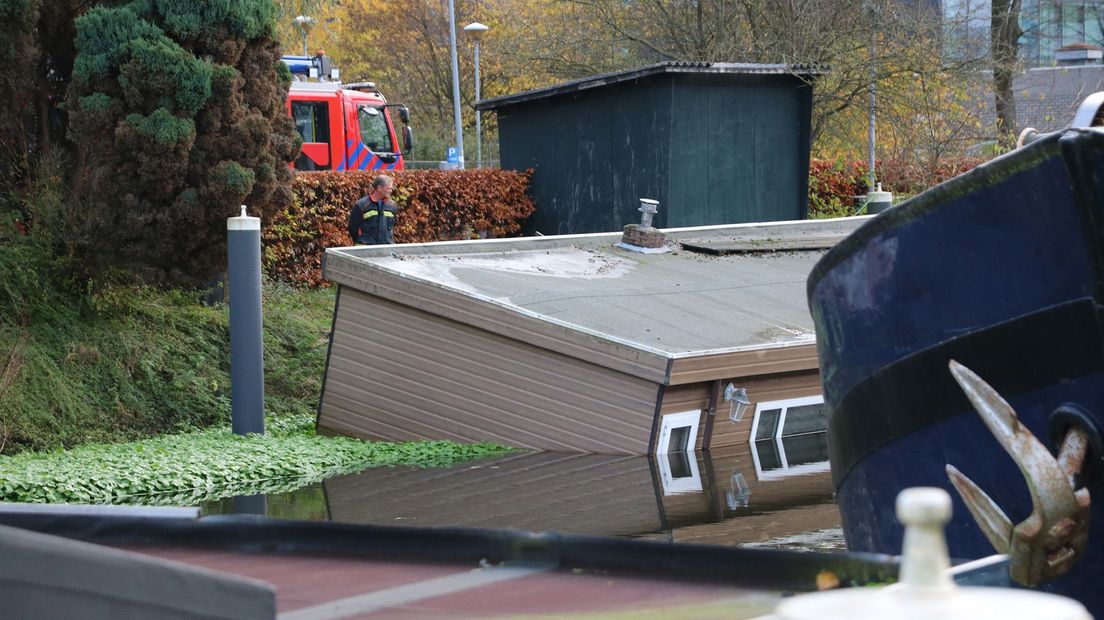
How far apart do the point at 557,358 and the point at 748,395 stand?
146 centimetres

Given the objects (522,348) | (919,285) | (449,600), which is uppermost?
(919,285)

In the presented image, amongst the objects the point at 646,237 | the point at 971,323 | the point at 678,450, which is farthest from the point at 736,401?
the point at 971,323

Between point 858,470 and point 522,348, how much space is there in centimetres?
438

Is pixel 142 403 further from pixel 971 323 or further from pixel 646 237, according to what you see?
pixel 971 323

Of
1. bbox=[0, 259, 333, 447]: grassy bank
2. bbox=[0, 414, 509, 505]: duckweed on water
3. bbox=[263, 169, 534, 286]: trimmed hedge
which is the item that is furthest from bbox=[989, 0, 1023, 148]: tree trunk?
bbox=[0, 414, 509, 505]: duckweed on water

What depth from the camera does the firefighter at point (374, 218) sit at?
13.2 metres

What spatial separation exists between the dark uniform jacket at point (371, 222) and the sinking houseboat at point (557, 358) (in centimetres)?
257

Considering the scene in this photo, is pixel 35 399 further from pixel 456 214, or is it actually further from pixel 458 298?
pixel 456 214

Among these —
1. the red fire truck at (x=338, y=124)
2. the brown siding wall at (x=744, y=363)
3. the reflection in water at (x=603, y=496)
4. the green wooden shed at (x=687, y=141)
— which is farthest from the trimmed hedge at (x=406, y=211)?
the brown siding wall at (x=744, y=363)

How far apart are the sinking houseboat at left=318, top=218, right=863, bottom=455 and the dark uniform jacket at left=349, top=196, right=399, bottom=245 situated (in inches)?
101

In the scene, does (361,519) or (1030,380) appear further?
(361,519)

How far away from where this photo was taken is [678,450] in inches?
355

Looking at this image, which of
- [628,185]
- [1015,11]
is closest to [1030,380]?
[628,185]

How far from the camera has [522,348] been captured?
30.0 ft
